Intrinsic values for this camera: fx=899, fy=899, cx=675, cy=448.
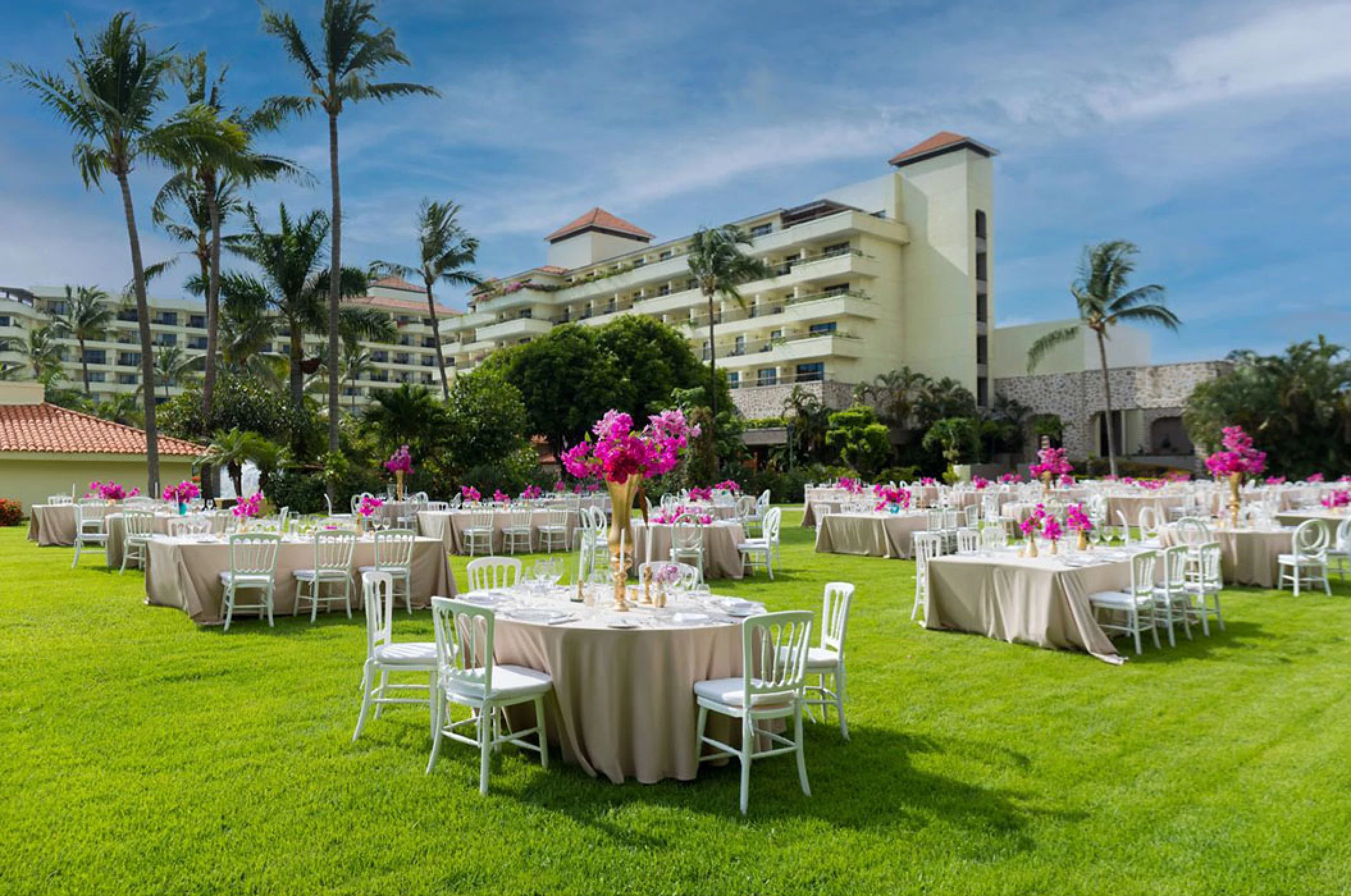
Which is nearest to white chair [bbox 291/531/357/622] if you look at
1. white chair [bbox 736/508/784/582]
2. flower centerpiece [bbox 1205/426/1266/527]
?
white chair [bbox 736/508/784/582]

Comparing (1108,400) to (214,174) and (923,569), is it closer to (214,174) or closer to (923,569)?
(923,569)

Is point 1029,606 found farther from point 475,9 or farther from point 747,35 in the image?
point 475,9

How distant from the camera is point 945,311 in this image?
46.6 m

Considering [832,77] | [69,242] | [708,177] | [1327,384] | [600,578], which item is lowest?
[600,578]

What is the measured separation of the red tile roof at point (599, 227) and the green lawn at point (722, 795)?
6064cm

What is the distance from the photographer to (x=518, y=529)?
1739cm

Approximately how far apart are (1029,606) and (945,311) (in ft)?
132

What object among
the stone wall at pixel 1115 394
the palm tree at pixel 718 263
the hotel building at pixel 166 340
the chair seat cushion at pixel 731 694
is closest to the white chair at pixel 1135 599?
the chair seat cushion at pixel 731 694

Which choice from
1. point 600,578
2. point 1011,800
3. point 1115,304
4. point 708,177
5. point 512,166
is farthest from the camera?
point 1115,304

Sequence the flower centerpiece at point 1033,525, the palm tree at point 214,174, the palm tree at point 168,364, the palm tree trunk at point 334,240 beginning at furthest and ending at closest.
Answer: the palm tree at point 168,364 < the palm tree trunk at point 334,240 < the palm tree at point 214,174 < the flower centerpiece at point 1033,525

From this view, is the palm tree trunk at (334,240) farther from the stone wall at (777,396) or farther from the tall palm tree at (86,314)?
the tall palm tree at (86,314)

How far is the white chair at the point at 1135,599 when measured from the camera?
8273 mm

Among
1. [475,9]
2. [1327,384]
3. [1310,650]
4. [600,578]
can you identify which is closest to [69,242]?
[475,9]

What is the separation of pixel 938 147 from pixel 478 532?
37715 millimetres
